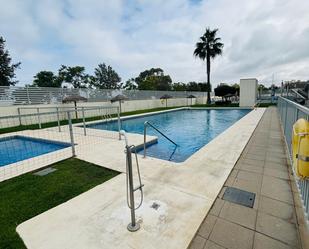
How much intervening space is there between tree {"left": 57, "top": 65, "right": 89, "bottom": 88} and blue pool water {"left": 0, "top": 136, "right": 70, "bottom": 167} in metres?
Answer: 34.1

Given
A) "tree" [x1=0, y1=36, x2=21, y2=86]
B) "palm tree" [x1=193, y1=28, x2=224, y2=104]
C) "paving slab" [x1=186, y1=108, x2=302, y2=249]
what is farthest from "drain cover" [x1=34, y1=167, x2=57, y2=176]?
"tree" [x1=0, y1=36, x2=21, y2=86]

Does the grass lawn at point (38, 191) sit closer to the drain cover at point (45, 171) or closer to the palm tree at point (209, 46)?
the drain cover at point (45, 171)

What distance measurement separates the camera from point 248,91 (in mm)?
19641

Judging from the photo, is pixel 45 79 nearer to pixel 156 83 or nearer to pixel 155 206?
pixel 156 83

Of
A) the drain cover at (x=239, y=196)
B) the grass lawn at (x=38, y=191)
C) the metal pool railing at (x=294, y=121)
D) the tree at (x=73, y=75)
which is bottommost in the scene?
the drain cover at (x=239, y=196)

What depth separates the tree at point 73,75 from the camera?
37144 millimetres

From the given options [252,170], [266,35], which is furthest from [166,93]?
[252,170]

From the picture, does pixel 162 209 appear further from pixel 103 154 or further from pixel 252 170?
pixel 103 154

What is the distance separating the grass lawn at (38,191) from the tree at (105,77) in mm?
44357

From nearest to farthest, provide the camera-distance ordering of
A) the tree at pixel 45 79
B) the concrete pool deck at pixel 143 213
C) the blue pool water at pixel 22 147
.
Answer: the concrete pool deck at pixel 143 213
the blue pool water at pixel 22 147
the tree at pixel 45 79

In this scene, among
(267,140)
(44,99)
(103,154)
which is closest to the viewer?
(103,154)

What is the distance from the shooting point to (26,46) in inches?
541

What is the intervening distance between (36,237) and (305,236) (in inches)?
113

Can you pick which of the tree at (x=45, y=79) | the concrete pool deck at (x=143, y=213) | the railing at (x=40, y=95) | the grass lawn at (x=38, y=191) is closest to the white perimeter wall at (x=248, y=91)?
the railing at (x=40, y=95)
